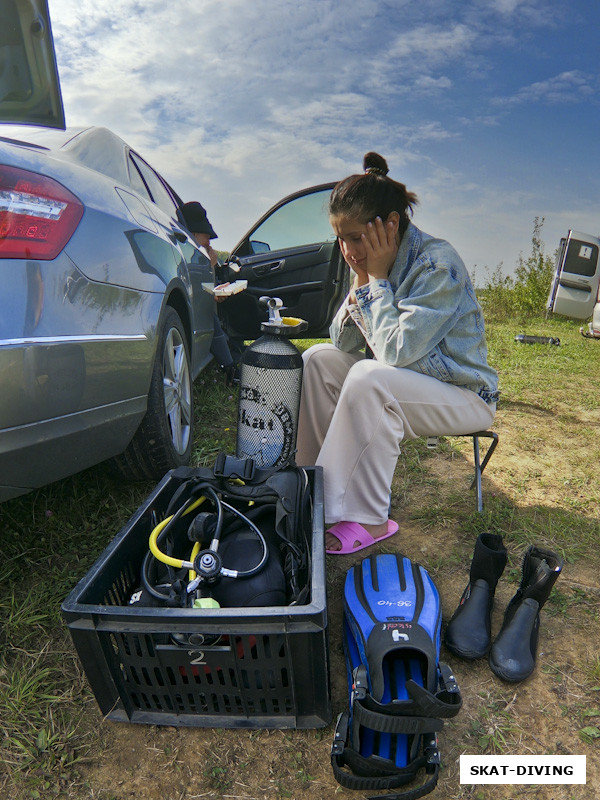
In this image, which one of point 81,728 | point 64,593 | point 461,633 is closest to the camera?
point 81,728

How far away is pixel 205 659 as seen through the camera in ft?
4.00

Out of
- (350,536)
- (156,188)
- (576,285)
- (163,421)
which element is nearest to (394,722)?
(350,536)

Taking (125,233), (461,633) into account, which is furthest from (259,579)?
(125,233)

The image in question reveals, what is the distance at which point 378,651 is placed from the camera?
129 cm

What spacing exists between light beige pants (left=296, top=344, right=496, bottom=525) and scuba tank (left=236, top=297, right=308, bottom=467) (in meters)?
0.44

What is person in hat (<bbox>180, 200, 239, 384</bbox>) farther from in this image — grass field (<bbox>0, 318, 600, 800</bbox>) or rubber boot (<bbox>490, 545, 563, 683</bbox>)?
rubber boot (<bbox>490, 545, 563, 683</bbox>)

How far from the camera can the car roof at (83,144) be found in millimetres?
1684

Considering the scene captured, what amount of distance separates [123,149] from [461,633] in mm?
2391

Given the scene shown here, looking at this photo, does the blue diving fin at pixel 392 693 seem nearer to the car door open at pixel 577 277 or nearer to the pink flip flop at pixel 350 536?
the pink flip flop at pixel 350 536

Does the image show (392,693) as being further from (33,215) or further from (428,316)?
(33,215)

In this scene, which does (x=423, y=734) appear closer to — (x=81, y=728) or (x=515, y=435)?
(x=81, y=728)

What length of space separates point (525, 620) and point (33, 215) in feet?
5.70

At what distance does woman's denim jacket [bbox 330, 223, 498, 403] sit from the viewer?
1.90m

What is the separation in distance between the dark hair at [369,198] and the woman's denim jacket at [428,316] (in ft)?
0.35
